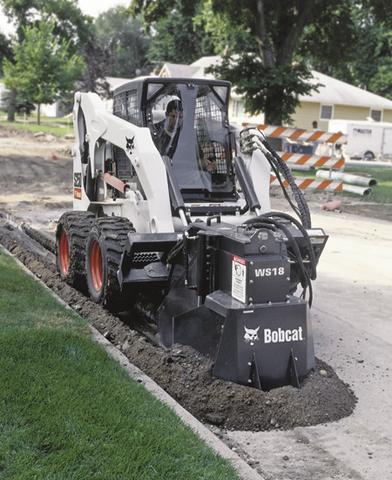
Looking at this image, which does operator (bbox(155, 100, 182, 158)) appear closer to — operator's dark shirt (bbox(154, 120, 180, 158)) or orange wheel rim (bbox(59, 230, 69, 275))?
operator's dark shirt (bbox(154, 120, 180, 158))

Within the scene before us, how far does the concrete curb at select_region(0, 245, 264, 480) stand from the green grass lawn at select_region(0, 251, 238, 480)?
85 millimetres

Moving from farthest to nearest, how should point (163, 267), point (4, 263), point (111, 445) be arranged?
1. point (4, 263)
2. point (163, 267)
3. point (111, 445)

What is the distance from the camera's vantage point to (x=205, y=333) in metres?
5.70

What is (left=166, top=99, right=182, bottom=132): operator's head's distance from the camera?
767 centimetres

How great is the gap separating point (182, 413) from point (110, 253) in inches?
95.9

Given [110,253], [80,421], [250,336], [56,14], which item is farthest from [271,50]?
[56,14]

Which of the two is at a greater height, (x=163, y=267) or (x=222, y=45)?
(x=222, y=45)

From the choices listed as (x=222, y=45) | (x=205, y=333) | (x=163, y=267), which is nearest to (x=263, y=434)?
(x=205, y=333)

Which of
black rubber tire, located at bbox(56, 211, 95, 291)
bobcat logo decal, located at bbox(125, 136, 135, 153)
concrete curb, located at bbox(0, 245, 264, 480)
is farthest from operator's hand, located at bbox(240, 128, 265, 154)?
concrete curb, located at bbox(0, 245, 264, 480)

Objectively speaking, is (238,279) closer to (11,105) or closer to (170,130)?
(170,130)

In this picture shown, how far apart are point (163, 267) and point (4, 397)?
2421mm

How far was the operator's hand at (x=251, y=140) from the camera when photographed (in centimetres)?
767

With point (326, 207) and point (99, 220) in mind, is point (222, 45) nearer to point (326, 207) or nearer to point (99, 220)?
point (326, 207)

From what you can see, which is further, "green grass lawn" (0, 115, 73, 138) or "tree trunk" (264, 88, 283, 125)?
"green grass lawn" (0, 115, 73, 138)
